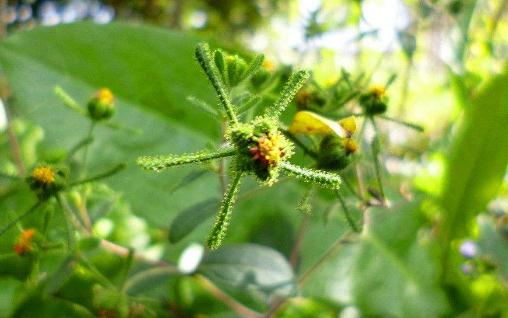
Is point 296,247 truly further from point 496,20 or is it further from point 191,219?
point 496,20

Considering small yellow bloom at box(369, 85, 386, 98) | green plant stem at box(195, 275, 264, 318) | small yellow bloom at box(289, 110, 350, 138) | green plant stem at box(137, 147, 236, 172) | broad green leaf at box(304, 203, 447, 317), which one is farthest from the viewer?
broad green leaf at box(304, 203, 447, 317)

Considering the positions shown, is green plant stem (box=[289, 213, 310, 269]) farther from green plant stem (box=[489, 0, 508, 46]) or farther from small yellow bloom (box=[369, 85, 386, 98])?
green plant stem (box=[489, 0, 508, 46])

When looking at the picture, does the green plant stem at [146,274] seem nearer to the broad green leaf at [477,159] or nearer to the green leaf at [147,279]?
the green leaf at [147,279]

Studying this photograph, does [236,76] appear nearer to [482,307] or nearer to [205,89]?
[205,89]

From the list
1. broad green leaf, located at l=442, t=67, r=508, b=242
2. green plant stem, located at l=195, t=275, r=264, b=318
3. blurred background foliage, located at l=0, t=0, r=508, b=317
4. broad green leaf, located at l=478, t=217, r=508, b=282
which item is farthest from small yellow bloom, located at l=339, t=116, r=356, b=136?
broad green leaf, located at l=478, t=217, r=508, b=282

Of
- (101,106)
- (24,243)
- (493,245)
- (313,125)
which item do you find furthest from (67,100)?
(493,245)

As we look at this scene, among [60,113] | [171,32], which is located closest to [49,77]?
[60,113]
